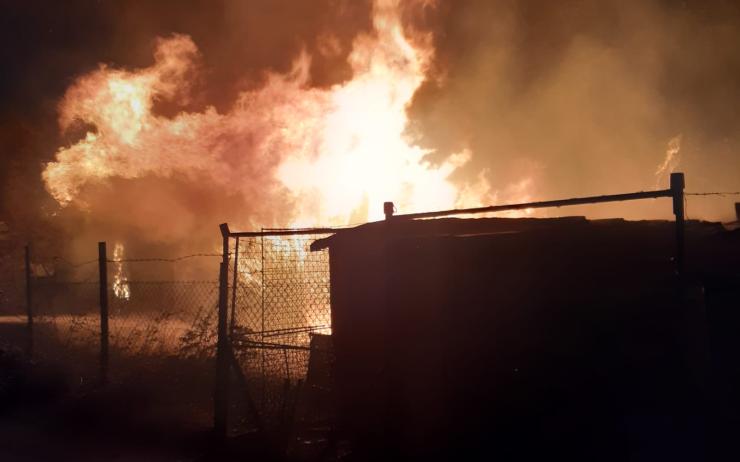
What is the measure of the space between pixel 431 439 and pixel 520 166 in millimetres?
29644

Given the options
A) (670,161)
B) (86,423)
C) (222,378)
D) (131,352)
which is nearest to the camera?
(222,378)

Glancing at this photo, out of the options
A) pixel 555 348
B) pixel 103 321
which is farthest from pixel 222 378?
pixel 555 348

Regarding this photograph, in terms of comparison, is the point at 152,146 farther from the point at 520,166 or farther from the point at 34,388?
the point at 520,166

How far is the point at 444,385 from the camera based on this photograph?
5008 millimetres

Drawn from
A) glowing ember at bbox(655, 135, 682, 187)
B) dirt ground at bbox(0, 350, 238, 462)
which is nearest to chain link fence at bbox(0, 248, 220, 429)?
dirt ground at bbox(0, 350, 238, 462)

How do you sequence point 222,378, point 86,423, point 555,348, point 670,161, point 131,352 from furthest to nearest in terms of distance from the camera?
point 670,161
point 131,352
point 86,423
point 222,378
point 555,348

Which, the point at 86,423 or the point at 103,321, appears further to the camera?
the point at 103,321

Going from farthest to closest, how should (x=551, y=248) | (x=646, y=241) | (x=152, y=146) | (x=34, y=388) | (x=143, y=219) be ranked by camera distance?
(x=143, y=219) → (x=152, y=146) → (x=34, y=388) → (x=646, y=241) → (x=551, y=248)

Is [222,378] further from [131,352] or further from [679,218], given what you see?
[131,352]

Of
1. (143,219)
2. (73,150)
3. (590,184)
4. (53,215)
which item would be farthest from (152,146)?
(590,184)

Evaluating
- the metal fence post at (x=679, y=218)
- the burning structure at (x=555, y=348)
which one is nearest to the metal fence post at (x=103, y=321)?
the burning structure at (x=555, y=348)

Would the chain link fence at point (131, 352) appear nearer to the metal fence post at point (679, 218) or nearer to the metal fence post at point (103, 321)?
the metal fence post at point (103, 321)

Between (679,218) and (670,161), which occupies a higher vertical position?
(670,161)

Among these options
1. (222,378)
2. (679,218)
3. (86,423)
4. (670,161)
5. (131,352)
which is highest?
(670,161)
